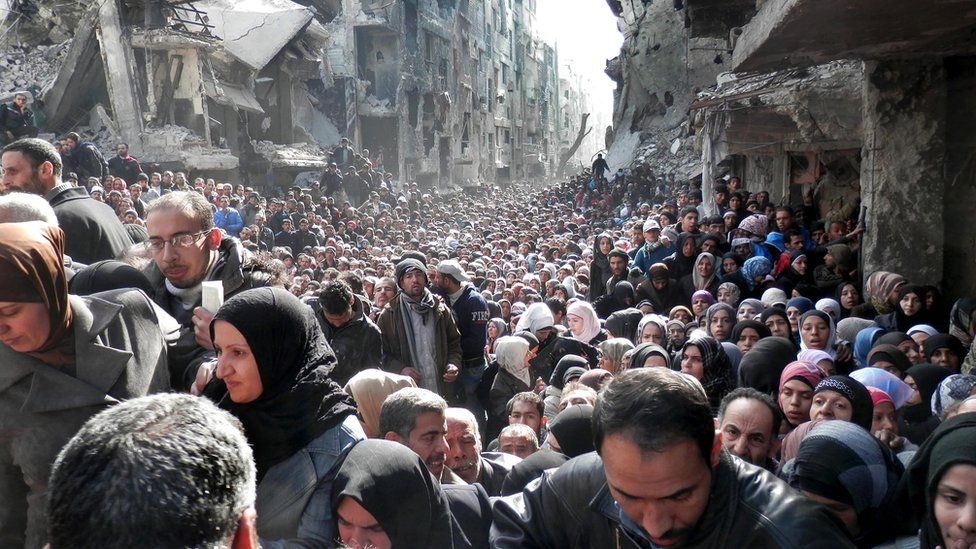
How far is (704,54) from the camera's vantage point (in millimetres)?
30891

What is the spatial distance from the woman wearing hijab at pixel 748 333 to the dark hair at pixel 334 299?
116 inches

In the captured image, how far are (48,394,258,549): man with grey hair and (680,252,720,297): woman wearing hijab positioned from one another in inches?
303

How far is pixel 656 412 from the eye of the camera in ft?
5.94

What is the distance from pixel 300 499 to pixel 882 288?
21.7 feet

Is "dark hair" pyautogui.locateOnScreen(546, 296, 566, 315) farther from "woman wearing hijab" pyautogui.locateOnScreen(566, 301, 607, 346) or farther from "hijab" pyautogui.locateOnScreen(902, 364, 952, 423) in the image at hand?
"hijab" pyautogui.locateOnScreen(902, 364, 952, 423)

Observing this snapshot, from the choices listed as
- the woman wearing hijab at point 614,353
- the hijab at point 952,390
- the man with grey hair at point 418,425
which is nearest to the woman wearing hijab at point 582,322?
the woman wearing hijab at point 614,353

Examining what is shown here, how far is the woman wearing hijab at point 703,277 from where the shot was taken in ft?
27.5

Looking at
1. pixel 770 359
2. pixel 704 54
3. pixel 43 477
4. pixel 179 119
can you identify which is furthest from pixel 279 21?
pixel 43 477

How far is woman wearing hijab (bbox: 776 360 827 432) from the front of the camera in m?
3.86

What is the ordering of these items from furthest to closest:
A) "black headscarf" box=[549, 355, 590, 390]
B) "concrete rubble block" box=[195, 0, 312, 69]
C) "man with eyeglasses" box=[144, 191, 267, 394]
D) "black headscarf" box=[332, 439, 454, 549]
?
"concrete rubble block" box=[195, 0, 312, 69] → "black headscarf" box=[549, 355, 590, 390] → "man with eyeglasses" box=[144, 191, 267, 394] → "black headscarf" box=[332, 439, 454, 549]

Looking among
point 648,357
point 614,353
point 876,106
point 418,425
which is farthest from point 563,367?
point 876,106

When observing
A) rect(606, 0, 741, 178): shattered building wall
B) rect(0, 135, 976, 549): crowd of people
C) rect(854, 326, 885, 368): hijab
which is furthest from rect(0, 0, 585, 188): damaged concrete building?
rect(854, 326, 885, 368): hijab

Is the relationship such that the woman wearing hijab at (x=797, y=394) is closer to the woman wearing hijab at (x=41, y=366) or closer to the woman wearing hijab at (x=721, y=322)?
the woman wearing hijab at (x=721, y=322)

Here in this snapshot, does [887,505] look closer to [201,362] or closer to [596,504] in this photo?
[596,504]
